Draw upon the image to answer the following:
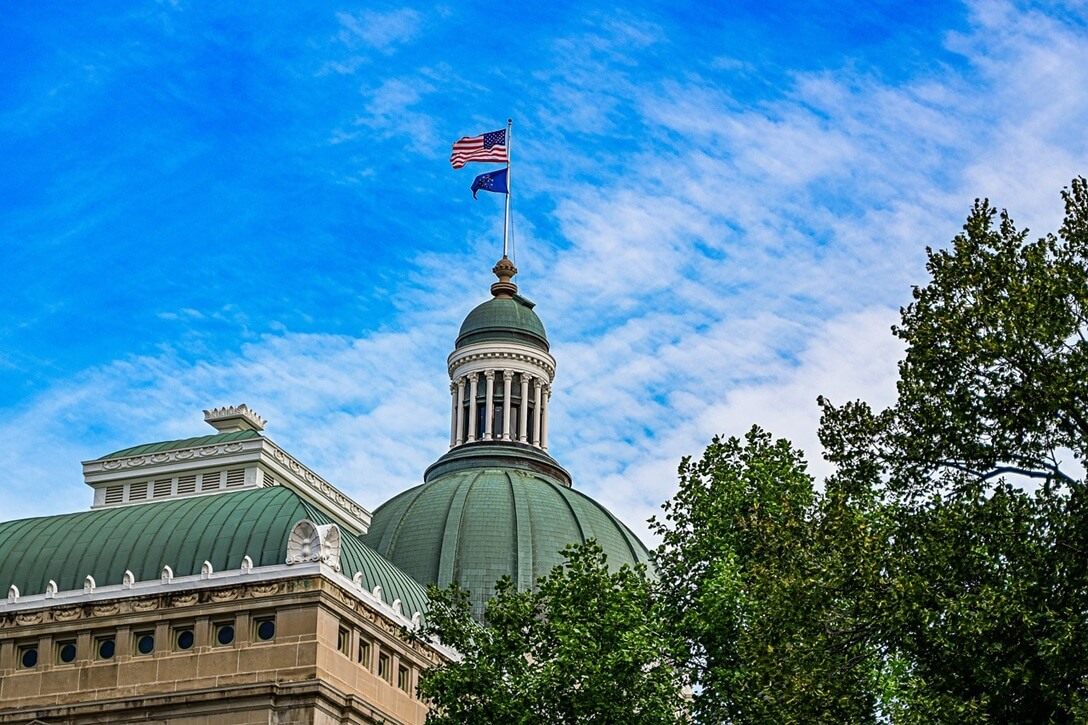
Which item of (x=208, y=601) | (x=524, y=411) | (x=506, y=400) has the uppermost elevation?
(x=506, y=400)

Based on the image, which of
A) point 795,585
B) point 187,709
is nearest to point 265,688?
point 187,709

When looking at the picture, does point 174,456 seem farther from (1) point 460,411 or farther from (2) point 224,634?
(1) point 460,411

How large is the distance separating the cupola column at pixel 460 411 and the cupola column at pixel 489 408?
4.37 feet

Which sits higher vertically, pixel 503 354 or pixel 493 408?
pixel 503 354

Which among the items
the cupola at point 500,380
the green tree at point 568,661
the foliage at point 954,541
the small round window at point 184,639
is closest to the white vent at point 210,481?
the small round window at point 184,639

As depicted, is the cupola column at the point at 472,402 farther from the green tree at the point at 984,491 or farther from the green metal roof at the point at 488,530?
the green tree at the point at 984,491

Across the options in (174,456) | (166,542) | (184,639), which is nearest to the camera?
(184,639)

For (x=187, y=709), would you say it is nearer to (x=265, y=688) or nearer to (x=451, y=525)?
(x=265, y=688)

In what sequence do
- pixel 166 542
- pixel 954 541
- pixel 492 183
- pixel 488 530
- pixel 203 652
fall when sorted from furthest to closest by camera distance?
pixel 492 183
pixel 488 530
pixel 166 542
pixel 203 652
pixel 954 541

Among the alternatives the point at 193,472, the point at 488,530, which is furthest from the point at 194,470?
the point at 488,530

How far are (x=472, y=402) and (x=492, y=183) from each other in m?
13.3

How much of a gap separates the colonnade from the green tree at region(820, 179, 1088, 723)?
212 feet

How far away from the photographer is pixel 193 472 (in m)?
75.2

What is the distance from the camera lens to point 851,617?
45188 mm
